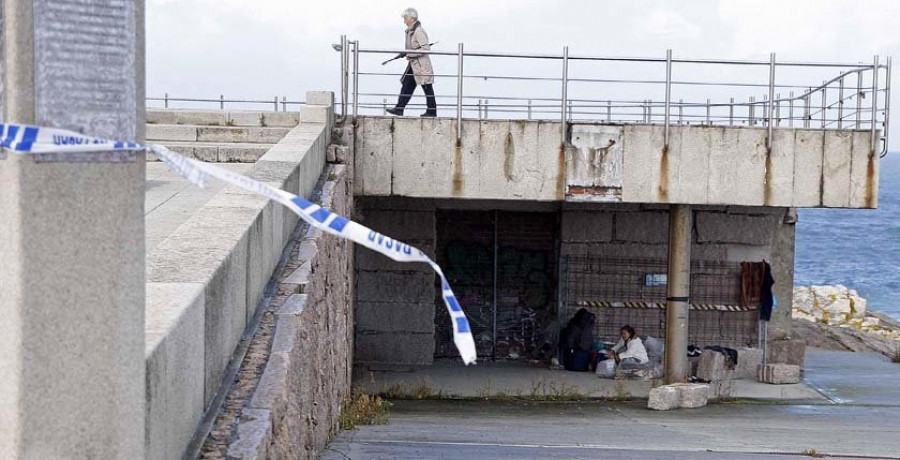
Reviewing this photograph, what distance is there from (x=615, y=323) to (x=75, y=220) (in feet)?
51.3

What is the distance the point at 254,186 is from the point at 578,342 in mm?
14406

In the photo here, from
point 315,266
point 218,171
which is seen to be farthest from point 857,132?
point 218,171

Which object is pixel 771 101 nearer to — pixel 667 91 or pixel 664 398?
pixel 667 91

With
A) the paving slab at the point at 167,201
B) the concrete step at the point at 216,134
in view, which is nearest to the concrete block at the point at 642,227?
the concrete step at the point at 216,134

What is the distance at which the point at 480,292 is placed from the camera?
63.0 ft

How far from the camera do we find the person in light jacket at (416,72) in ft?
50.4

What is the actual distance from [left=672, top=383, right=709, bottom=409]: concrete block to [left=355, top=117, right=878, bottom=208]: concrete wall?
2261mm

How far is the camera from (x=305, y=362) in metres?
6.89

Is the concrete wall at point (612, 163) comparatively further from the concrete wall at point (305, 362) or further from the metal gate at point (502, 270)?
the metal gate at point (502, 270)

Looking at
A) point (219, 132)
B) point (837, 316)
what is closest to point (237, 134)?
point (219, 132)

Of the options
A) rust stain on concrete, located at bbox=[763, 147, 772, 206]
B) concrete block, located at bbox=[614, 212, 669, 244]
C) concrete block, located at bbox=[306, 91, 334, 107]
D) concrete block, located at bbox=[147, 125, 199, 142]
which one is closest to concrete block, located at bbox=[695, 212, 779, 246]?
concrete block, located at bbox=[614, 212, 669, 244]

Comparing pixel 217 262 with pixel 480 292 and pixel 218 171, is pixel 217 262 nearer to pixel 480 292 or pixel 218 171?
pixel 218 171

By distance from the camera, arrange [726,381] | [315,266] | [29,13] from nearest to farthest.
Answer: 1. [29,13]
2. [315,266]
3. [726,381]

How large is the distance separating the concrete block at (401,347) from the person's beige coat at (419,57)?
14.1 ft
